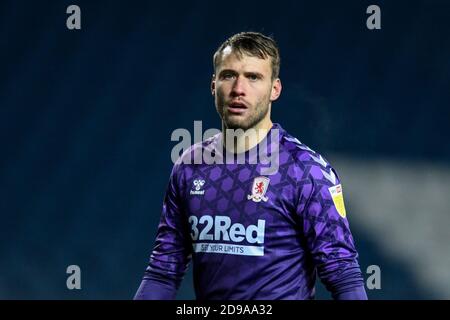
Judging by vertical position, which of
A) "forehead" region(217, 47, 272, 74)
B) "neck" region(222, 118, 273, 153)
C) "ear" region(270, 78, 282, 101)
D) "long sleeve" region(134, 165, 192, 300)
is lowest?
"long sleeve" region(134, 165, 192, 300)

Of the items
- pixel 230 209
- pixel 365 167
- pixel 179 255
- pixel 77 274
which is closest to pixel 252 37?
pixel 230 209

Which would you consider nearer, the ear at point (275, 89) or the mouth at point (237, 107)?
the mouth at point (237, 107)

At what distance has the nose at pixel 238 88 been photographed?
2.54 metres

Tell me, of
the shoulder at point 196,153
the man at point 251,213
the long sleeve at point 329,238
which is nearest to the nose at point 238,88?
the man at point 251,213

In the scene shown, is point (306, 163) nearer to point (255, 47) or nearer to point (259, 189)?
point (259, 189)

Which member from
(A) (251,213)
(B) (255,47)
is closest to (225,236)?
(A) (251,213)

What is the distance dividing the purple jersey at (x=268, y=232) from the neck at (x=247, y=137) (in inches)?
0.9

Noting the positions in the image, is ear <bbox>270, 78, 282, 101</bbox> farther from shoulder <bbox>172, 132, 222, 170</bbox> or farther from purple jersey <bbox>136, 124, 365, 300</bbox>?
shoulder <bbox>172, 132, 222, 170</bbox>

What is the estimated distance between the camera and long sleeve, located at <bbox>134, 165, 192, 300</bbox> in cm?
261

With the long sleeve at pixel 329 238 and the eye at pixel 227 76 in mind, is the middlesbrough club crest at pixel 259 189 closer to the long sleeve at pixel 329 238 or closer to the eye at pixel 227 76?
the long sleeve at pixel 329 238

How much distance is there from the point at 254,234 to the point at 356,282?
34cm
